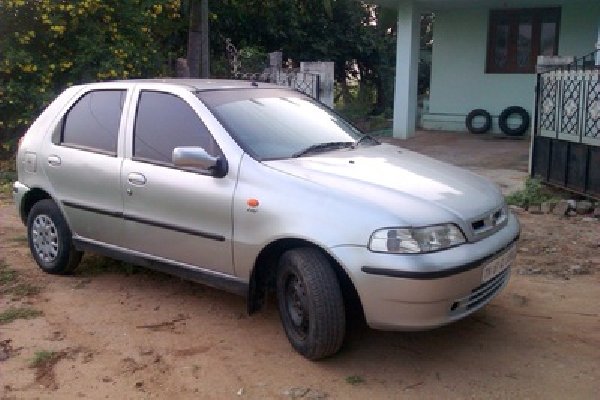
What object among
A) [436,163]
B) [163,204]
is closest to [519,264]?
[436,163]

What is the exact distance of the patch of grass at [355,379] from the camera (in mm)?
3602

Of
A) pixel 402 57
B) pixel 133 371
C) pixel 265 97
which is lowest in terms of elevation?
pixel 133 371

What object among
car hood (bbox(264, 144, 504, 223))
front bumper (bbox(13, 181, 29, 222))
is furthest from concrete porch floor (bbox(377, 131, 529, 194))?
front bumper (bbox(13, 181, 29, 222))

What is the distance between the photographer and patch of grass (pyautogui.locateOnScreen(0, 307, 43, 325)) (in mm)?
4586

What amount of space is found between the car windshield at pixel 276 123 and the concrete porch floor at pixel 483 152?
4248mm

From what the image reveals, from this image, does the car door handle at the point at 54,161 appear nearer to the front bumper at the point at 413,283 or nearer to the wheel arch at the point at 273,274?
the wheel arch at the point at 273,274

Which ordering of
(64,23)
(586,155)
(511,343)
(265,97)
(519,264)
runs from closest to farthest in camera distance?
(511,343) < (265,97) < (519,264) < (586,155) < (64,23)

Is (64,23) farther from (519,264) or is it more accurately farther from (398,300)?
(398,300)

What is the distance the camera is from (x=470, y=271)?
3.56m

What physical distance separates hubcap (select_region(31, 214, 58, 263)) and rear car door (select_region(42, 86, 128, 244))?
0.27m

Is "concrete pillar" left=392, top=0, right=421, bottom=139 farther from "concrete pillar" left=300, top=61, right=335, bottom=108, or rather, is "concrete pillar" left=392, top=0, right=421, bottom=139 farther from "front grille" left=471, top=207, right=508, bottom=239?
"front grille" left=471, top=207, right=508, bottom=239

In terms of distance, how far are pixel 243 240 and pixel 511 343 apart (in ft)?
5.90

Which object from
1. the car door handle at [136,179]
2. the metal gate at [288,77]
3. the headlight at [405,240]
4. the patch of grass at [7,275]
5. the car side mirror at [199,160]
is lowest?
the patch of grass at [7,275]

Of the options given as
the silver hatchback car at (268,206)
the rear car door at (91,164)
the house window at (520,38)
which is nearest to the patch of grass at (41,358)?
the silver hatchback car at (268,206)
